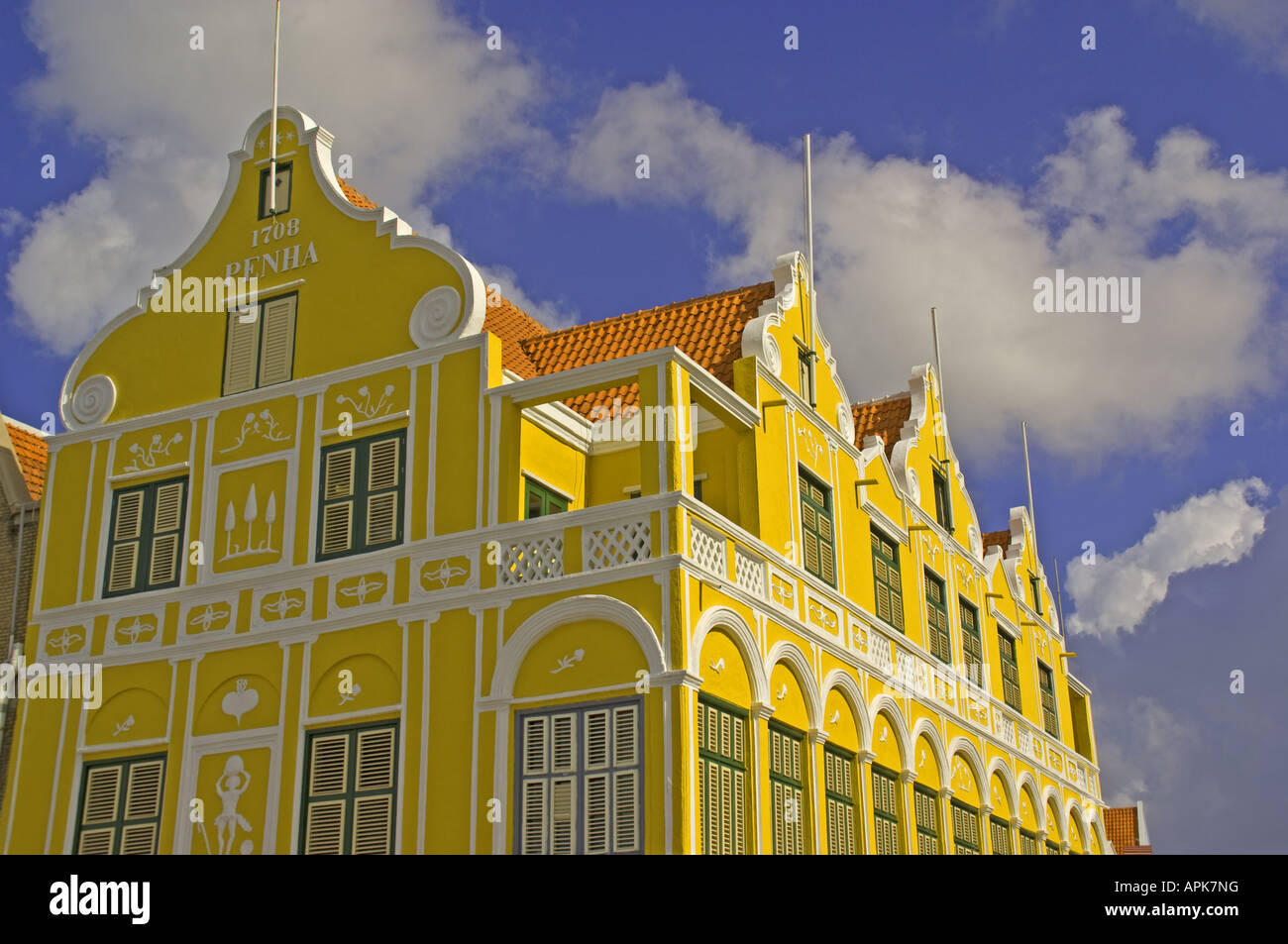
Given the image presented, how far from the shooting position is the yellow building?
20484 millimetres

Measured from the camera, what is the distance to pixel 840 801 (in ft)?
77.3

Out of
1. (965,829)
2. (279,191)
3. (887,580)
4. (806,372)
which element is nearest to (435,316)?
(279,191)

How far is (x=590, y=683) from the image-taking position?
20.4 meters

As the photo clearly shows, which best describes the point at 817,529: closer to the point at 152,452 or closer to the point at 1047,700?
the point at 152,452

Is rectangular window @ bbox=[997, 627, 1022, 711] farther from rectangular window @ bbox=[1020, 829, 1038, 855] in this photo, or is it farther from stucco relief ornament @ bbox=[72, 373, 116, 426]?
stucco relief ornament @ bbox=[72, 373, 116, 426]

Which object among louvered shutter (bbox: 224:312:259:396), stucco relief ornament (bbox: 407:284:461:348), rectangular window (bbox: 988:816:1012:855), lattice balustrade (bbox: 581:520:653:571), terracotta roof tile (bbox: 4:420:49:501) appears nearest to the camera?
lattice balustrade (bbox: 581:520:653:571)

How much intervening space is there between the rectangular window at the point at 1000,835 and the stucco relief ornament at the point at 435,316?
13.9 metres

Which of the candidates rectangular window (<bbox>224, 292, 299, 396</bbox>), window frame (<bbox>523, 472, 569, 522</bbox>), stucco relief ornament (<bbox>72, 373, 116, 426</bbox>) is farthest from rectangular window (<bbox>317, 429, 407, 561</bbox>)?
stucco relief ornament (<bbox>72, 373, 116, 426</bbox>)

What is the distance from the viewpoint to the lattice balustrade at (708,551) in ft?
67.8

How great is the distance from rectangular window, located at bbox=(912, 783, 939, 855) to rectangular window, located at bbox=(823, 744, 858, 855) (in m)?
2.43

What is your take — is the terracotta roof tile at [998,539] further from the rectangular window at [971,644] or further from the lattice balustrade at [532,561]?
the lattice balustrade at [532,561]

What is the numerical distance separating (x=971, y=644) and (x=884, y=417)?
4773 millimetres
